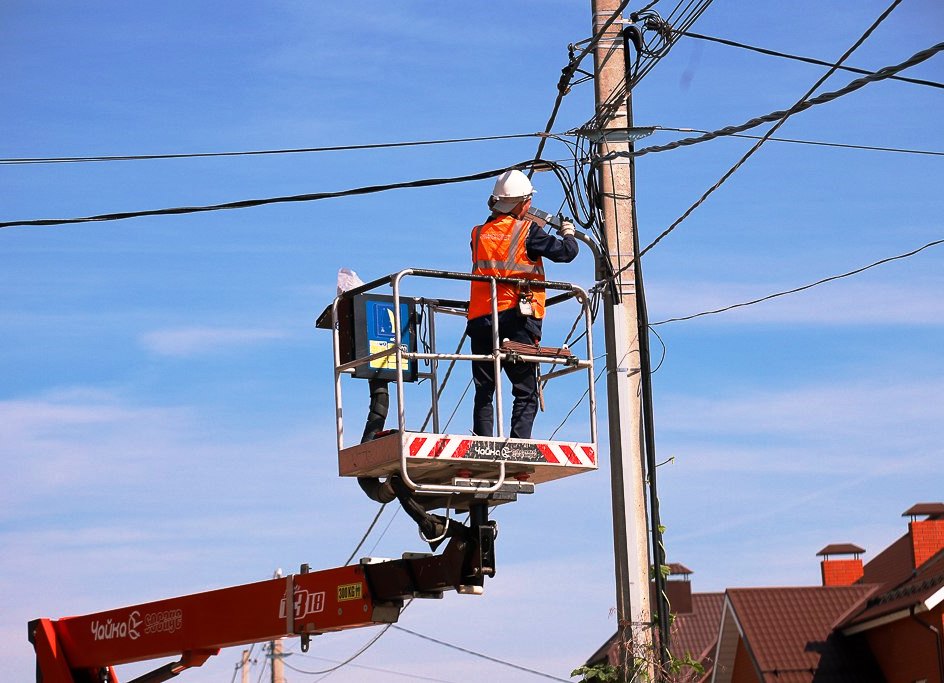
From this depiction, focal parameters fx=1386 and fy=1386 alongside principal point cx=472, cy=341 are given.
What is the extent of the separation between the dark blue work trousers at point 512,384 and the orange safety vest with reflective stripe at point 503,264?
98 millimetres

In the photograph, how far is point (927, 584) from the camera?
2395 centimetres

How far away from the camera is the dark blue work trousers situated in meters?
9.43

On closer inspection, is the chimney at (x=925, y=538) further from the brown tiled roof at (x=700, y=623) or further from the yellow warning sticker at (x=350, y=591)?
the yellow warning sticker at (x=350, y=591)

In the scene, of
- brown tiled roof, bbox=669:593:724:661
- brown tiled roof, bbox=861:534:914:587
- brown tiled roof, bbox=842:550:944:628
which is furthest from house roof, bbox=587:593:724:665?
brown tiled roof, bbox=842:550:944:628

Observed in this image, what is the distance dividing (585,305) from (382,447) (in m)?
1.83

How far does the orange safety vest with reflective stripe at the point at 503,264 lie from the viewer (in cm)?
952

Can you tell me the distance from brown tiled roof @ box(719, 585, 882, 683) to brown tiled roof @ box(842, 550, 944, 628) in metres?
0.57

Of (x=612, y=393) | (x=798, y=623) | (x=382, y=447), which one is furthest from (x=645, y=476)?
(x=798, y=623)

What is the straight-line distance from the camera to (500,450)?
8.89 meters

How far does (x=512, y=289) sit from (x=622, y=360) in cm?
189

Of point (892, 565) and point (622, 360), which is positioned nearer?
point (622, 360)

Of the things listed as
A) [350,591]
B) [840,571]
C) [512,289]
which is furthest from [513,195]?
[840,571]

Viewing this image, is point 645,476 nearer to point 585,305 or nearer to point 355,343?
point 585,305

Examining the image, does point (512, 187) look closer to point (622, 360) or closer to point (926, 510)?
point (622, 360)
